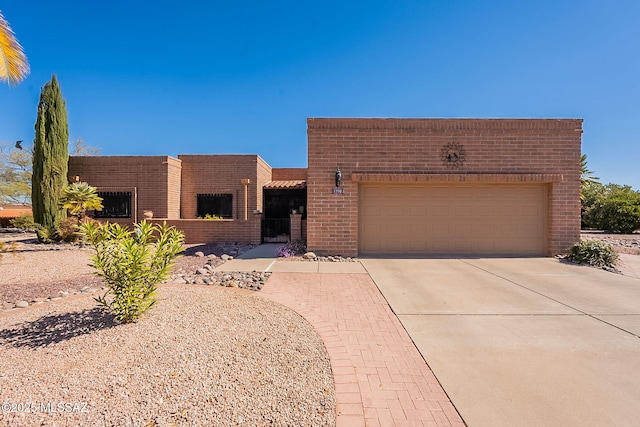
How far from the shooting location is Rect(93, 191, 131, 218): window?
14.1m

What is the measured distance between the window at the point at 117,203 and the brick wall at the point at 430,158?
11.0 metres

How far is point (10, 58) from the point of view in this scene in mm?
6723

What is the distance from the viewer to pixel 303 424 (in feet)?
6.64

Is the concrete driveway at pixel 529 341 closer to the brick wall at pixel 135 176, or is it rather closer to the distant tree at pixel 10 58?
the distant tree at pixel 10 58

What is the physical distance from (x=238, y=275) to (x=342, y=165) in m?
4.36

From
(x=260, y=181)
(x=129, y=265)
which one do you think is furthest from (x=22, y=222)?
(x=129, y=265)

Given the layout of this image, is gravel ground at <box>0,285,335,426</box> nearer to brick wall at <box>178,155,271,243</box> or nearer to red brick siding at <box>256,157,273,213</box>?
brick wall at <box>178,155,271,243</box>

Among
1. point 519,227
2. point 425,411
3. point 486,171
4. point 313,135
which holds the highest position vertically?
point 313,135

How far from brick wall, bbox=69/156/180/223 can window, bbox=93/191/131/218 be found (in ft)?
0.84

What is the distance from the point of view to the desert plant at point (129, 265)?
3.21 metres

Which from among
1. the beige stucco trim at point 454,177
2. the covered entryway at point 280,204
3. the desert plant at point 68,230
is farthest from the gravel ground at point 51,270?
the beige stucco trim at point 454,177

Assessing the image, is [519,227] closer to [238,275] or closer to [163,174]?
[238,275]

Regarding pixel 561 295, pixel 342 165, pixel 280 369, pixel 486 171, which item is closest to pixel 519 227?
pixel 486 171

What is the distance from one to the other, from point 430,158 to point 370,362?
7.03 metres
